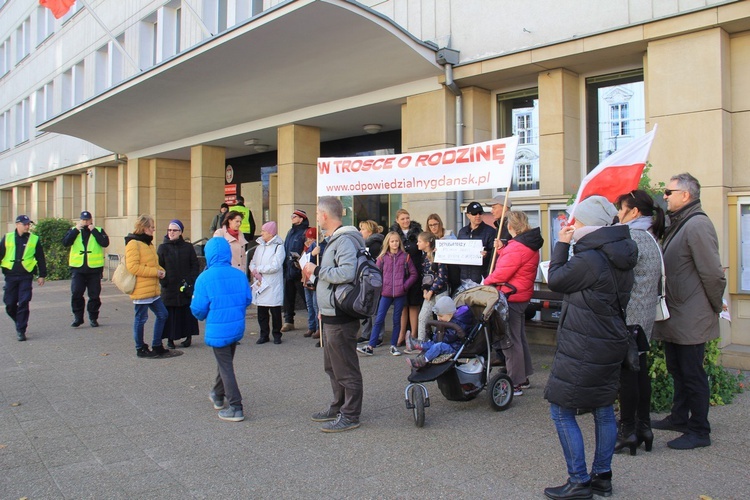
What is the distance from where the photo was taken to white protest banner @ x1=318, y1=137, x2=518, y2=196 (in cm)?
719

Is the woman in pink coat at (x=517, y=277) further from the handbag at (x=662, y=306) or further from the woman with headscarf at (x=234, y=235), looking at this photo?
the woman with headscarf at (x=234, y=235)

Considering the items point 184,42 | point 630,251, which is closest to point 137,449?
point 630,251

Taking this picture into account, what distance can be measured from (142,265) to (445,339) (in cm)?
459

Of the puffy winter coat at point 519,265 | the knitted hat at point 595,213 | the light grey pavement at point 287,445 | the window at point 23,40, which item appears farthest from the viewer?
the window at point 23,40

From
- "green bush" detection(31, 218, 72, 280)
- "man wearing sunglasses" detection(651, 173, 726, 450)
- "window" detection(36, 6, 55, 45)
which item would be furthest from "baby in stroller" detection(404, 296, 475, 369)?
"window" detection(36, 6, 55, 45)

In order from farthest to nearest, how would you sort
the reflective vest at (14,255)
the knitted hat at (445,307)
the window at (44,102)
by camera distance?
the window at (44,102)
the reflective vest at (14,255)
the knitted hat at (445,307)

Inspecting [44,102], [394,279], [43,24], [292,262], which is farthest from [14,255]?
[43,24]

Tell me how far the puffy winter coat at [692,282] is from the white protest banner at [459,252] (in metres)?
2.81

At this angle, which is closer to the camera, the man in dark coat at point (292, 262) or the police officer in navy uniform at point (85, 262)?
the man in dark coat at point (292, 262)

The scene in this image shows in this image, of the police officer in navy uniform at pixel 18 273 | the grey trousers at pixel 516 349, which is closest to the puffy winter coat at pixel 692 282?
the grey trousers at pixel 516 349

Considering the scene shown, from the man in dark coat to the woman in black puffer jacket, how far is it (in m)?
6.33

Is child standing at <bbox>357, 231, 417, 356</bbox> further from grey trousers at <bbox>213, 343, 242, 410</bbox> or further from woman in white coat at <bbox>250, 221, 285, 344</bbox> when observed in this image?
grey trousers at <bbox>213, 343, 242, 410</bbox>

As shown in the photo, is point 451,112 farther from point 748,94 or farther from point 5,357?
point 5,357

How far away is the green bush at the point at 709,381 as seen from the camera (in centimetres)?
534
